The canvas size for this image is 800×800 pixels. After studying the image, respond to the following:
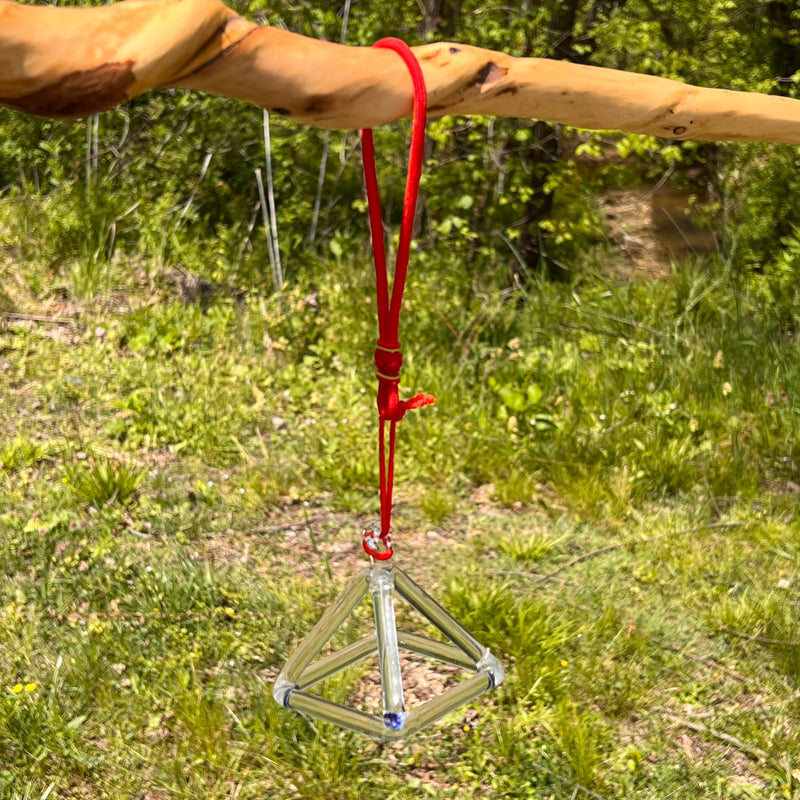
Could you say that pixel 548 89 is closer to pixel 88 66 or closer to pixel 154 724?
pixel 88 66

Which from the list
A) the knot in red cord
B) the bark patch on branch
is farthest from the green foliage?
the bark patch on branch

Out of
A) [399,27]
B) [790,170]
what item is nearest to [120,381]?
[399,27]

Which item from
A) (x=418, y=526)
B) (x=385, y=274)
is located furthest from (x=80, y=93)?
(x=418, y=526)

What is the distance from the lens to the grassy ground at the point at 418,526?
2.28 meters

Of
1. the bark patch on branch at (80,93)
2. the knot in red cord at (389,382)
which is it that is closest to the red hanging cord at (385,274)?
the knot in red cord at (389,382)

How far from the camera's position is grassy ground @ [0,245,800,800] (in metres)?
2.28

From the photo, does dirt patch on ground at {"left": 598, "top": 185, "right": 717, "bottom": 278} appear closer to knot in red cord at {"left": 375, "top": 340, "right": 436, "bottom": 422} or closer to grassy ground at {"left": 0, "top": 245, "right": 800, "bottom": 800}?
grassy ground at {"left": 0, "top": 245, "right": 800, "bottom": 800}

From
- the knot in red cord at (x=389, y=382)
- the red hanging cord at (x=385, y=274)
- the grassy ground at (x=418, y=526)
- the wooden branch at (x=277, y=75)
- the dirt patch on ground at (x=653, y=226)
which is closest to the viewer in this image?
the wooden branch at (x=277, y=75)

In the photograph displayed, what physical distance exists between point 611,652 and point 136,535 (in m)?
1.57

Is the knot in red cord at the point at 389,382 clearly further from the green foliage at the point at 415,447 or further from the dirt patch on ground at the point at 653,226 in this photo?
the dirt patch on ground at the point at 653,226

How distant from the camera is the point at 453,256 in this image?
16.5 ft

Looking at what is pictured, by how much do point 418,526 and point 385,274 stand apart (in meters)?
2.02

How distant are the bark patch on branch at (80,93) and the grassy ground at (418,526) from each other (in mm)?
1683

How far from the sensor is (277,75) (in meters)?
1.13
